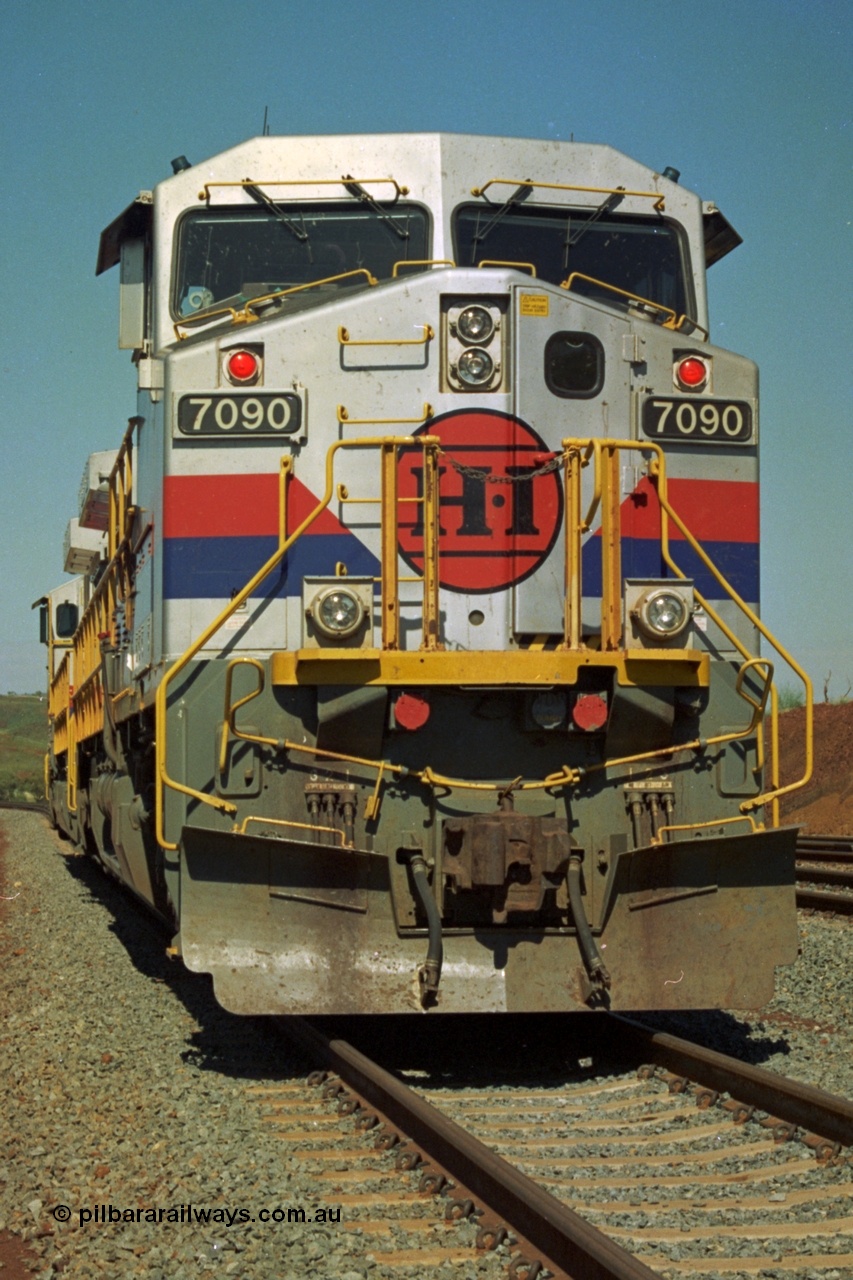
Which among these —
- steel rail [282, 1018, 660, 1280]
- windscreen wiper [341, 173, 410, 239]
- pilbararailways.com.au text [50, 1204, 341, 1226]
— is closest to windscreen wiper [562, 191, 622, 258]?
windscreen wiper [341, 173, 410, 239]

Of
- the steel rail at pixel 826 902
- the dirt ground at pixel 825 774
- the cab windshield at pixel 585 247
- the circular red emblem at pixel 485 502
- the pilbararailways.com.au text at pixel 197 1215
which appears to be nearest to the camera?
the pilbararailways.com.au text at pixel 197 1215

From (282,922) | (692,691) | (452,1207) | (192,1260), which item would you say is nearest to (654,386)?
(692,691)

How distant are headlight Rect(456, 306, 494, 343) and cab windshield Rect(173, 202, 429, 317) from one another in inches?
30.9

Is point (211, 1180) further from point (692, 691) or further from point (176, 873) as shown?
point (692, 691)

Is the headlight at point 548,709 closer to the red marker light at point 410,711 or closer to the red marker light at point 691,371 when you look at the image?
the red marker light at point 410,711

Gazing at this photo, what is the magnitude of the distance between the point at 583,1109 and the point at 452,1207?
1472 mm

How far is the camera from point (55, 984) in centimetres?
892

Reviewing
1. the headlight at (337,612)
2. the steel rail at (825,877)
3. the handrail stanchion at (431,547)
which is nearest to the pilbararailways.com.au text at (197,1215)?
the headlight at (337,612)

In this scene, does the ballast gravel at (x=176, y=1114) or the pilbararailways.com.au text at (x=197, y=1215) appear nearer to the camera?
the ballast gravel at (x=176, y=1114)

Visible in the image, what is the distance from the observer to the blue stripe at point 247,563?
22.3 ft

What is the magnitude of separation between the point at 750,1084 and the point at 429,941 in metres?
1.40

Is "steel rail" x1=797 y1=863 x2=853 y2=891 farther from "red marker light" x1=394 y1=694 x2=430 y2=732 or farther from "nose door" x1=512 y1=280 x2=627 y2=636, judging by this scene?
"red marker light" x1=394 y1=694 x2=430 y2=732

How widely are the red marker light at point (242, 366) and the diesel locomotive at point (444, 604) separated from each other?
1 centimetres

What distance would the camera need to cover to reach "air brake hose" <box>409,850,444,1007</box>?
607 cm
